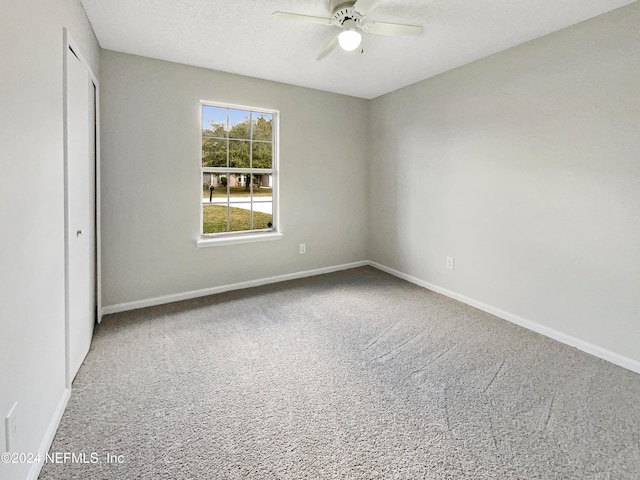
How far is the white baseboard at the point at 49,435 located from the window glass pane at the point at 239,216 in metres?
2.30

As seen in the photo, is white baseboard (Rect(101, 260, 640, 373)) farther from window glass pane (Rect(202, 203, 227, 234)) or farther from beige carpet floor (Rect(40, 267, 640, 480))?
window glass pane (Rect(202, 203, 227, 234))

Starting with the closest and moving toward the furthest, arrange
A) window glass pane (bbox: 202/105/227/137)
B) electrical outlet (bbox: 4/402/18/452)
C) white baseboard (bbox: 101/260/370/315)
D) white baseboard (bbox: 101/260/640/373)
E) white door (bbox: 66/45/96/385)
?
electrical outlet (bbox: 4/402/18/452) < white door (bbox: 66/45/96/385) < white baseboard (bbox: 101/260/640/373) < white baseboard (bbox: 101/260/370/315) < window glass pane (bbox: 202/105/227/137)

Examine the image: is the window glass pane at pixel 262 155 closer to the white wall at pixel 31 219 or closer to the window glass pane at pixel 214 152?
the window glass pane at pixel 214 152

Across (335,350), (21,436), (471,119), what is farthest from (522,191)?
(21,436)

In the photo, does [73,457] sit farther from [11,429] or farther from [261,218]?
[261,218]

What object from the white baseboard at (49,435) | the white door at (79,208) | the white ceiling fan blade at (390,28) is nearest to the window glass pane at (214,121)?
the white door at (79,208)

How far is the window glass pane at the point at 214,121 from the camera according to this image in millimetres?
3607

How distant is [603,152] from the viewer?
93.4 inches

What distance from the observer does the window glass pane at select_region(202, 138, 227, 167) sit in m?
3.64

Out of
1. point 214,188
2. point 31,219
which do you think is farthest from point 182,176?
point 31,219

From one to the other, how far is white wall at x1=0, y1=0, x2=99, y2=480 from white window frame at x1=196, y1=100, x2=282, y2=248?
1808mm

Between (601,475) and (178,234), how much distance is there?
11.7 ft

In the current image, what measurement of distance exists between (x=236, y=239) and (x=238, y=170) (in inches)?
31.5

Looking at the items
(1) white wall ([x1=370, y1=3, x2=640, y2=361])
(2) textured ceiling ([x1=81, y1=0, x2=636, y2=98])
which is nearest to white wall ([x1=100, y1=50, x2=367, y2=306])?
(2) textured ceiling ([x1=81, y1=0, x2=636, y2=98])
